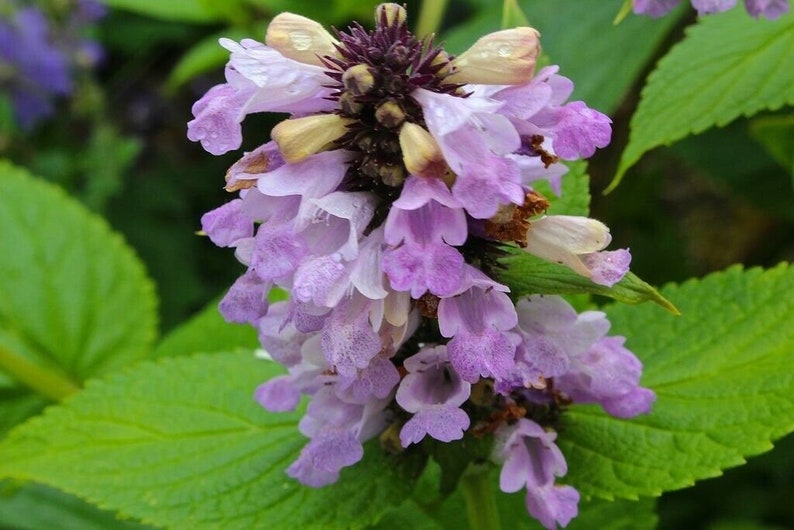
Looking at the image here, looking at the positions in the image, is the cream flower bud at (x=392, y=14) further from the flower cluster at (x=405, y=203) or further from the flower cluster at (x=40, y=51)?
the flower cluster at (x=40, y=51)

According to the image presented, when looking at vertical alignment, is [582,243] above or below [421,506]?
above

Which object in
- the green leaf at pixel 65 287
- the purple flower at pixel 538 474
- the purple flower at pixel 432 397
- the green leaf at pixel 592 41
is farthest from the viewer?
the green leaf at pixel 65 287

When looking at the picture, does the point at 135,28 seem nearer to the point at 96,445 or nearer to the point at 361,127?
the point at 96,445

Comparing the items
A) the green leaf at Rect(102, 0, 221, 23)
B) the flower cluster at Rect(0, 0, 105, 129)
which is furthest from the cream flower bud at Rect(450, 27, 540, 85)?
the flower cluster at Rect(0, 0, 105, 129)

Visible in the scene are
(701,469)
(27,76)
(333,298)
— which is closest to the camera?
(333,298)

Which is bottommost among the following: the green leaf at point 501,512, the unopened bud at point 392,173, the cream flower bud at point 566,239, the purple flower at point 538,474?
the green leaf at point 501,512

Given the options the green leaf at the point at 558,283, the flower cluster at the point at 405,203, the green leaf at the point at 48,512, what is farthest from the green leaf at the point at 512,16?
the green leaf at the point at 48,512

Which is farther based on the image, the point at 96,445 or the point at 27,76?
the point at 27,76

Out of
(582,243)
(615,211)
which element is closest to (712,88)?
(582,243)
